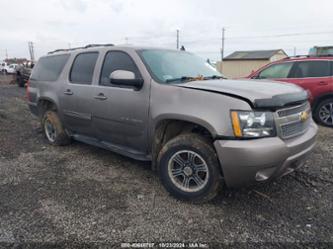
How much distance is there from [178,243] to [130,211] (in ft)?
2.40

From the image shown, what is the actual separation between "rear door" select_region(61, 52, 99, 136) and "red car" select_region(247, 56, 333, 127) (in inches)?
203

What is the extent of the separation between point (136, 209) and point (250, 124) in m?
1.52

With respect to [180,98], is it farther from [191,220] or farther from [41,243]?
[41,243]

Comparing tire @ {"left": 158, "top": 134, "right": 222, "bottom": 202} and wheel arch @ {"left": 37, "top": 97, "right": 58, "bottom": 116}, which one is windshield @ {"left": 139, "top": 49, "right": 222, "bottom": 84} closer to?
tire @ {"left": 158, "top": 134, "right": 222, "bottom": 202}

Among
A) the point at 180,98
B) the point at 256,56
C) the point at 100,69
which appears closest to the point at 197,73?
the point at 180,98

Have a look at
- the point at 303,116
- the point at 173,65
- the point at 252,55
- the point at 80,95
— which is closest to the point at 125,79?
the point at 173,65

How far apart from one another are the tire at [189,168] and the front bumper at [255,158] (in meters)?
0.16

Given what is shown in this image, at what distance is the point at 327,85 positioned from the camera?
21.0 feet

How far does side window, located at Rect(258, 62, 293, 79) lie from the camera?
710 cm

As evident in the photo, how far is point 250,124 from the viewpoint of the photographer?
2568 mm

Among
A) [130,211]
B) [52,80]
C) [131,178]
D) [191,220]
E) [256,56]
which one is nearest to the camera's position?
[191,220]

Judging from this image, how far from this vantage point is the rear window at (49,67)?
15.8 feet

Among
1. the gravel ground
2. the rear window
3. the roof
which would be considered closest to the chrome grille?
the gravel ground

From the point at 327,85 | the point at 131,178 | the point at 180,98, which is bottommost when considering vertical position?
the point at 131,178
